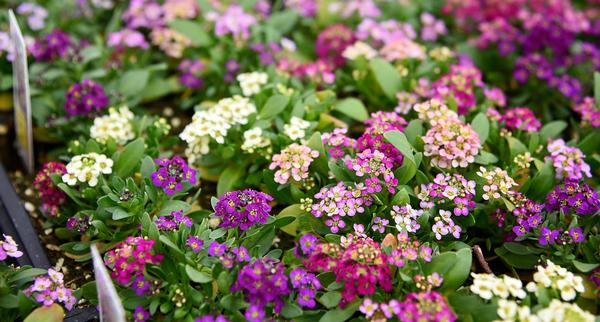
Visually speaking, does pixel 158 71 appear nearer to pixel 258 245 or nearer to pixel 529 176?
pixel 258 245

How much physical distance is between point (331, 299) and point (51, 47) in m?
1.85

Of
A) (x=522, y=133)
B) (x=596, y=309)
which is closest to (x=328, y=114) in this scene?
(x=522, y=133)

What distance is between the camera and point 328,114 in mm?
2822

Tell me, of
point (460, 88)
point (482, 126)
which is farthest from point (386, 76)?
point (482, 126)

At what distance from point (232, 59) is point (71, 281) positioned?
1.31 meters

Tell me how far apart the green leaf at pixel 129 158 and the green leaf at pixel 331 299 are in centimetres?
93

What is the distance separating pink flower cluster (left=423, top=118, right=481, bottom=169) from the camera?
87.9 inches

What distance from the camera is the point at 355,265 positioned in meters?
1.88

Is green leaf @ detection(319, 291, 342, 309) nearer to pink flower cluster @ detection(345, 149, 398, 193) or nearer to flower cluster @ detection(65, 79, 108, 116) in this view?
pink flower cluster @ detection(345, 149, 398, 193)

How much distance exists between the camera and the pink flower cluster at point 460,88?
266cm

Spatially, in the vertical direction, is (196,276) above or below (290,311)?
above

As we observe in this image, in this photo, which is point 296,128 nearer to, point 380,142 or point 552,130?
point 380,142

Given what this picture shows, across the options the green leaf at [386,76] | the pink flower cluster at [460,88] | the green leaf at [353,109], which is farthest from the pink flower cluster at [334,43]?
the pink flower cluster at [460,88]

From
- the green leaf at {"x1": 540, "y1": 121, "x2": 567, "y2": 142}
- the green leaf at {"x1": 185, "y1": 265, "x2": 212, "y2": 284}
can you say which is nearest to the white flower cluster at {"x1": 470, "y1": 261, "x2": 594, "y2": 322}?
the green leaf at {"x1": 185, "y1": 265, "x2": 212, "y2": 284}
